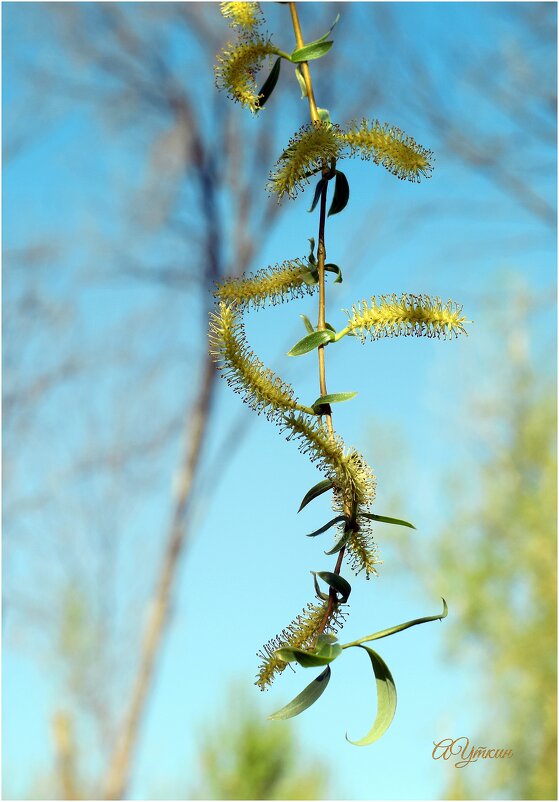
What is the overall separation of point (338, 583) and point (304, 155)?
0.44ft

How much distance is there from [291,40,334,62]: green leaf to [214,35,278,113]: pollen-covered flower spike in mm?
10

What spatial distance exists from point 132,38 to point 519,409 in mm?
2166

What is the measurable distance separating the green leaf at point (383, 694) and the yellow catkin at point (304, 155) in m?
0.14

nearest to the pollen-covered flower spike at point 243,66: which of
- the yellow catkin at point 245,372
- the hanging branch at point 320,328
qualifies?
the hanging branch at point 320,328

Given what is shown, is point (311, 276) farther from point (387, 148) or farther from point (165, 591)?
point (165, 591)

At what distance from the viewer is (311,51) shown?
1.01 feet

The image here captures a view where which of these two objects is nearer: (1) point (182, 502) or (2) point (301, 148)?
(2) point (301, 148)

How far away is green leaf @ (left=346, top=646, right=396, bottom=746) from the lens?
236mm

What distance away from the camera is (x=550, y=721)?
3223 millimetres

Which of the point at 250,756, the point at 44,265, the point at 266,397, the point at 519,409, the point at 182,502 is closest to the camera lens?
the point at 266,397

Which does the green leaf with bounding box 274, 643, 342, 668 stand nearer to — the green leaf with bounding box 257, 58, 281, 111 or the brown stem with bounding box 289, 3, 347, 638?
the brown stem with bounding box 289, 3, 347, 638

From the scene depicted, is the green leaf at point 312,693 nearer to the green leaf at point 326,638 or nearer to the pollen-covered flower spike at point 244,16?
the green leaf at point 326,638

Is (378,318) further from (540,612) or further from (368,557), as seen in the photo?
(540,612)

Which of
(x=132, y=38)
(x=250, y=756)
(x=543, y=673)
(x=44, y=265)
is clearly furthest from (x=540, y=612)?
(x=132, y=38)
